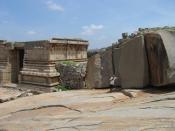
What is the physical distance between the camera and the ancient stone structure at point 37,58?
16.0 m

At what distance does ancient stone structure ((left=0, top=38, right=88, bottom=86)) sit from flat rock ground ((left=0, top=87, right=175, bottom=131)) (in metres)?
9.28

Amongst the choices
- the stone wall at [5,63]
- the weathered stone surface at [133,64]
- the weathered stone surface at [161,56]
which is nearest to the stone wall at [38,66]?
the stone wall at [5,63]

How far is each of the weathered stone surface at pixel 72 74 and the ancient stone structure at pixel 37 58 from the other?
1.21 feet

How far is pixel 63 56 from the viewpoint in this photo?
17.1 meters

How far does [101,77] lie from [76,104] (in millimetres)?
1867

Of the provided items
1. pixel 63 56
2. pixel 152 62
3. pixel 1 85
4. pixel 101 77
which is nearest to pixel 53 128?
pixel 152 62

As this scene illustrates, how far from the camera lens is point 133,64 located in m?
6.42

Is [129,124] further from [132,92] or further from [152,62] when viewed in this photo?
[152,62]

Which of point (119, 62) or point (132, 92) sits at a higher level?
point (119, 62)

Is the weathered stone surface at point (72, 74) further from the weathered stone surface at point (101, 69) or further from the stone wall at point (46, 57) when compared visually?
the weathered stone surface at point (101, 69)

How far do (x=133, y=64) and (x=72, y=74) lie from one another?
8.47 m

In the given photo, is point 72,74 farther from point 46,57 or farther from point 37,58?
point 37,58

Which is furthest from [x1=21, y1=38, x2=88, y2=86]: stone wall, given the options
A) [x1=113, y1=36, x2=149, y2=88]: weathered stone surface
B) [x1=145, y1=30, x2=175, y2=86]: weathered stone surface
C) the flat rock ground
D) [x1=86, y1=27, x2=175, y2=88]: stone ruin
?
[x1=145, y1=30, x2=175, y2=86]: weathered stone surface

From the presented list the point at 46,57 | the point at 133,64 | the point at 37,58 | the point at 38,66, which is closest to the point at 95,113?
the point at 133,64
